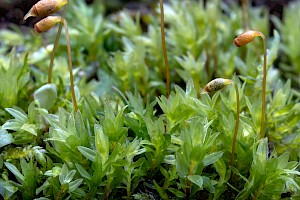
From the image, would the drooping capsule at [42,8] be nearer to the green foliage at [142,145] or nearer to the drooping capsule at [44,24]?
the drooping capsule at [44,24]

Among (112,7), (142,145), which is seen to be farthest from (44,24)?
(112,7)

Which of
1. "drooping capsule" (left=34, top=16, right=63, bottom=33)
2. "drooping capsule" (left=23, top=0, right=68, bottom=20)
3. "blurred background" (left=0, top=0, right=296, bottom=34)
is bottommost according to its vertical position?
"blurred background" (left=0, top=0, right=296, bottom=34)

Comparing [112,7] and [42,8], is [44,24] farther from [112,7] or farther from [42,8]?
[112,7]

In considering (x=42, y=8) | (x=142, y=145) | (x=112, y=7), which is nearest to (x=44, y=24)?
(x=42, y=8)

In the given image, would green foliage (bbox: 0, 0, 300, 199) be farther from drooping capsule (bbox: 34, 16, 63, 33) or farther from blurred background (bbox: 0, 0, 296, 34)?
blurred background (bbox: 0, 0, 296, 34)

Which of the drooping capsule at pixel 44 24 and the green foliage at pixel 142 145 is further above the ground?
the drooping capsule at pixel 44 24

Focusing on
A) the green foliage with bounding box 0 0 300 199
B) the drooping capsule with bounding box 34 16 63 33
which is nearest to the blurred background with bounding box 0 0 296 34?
the green foliage with bounding box 0 0 300 199

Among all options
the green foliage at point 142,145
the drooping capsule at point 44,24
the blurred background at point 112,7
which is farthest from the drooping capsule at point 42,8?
the blurred background at point 112,7

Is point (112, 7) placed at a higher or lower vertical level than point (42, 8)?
lower

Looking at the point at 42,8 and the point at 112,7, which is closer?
the point at 42,8

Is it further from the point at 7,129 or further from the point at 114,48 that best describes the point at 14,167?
the point at 114,48

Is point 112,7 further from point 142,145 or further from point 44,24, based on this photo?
point 142,145
